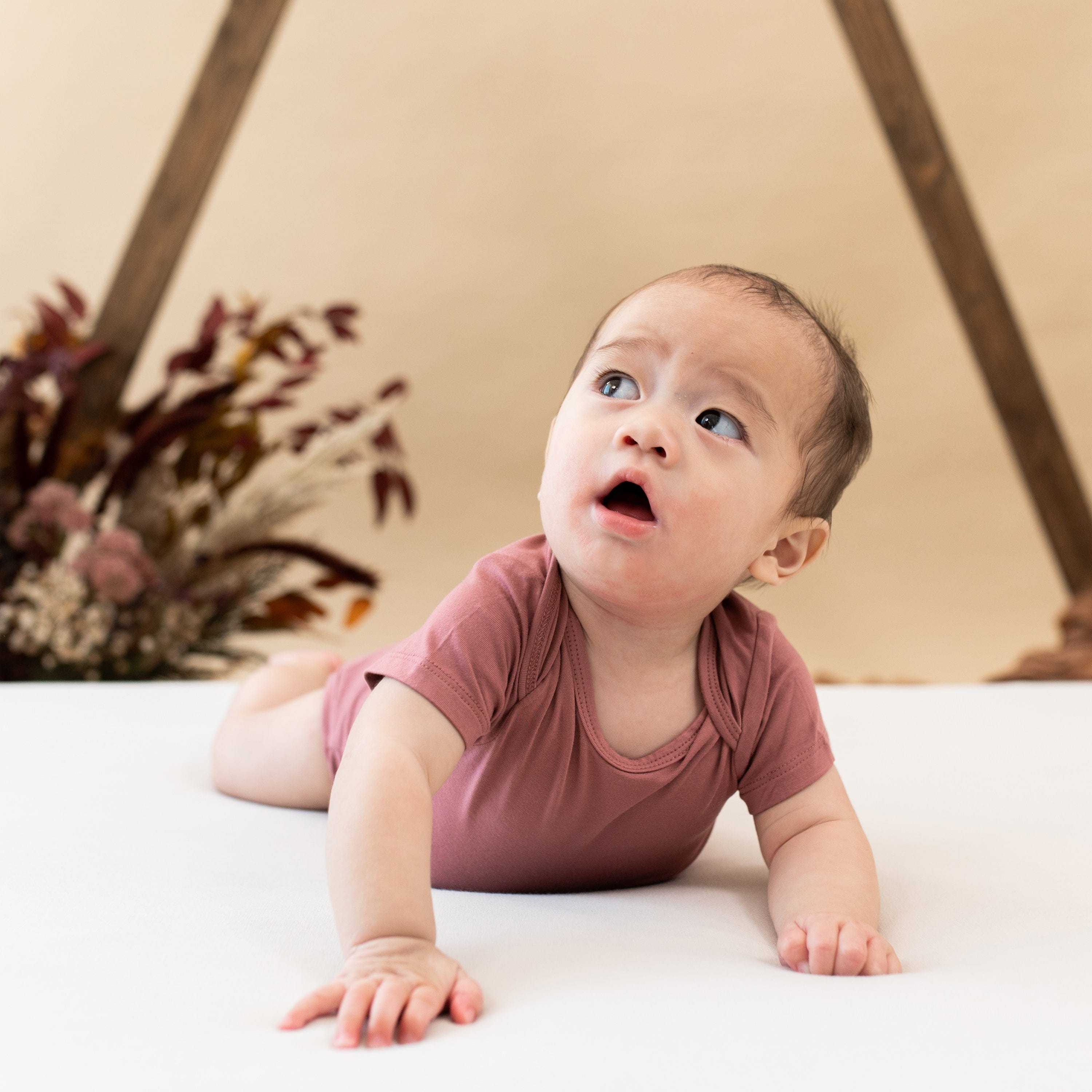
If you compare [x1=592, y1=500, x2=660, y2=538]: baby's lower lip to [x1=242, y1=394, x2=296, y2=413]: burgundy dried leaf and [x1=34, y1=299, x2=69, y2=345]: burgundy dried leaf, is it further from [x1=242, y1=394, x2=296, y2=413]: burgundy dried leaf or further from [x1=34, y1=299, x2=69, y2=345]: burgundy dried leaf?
[x1=34, y1=299, x2=69, y2=345]: burgundy dried leaf

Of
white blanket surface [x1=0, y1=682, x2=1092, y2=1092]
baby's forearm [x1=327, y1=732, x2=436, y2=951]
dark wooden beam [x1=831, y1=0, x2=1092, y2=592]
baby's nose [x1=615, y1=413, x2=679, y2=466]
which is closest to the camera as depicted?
white blanket surface [x1=0, y1=682, x2=1092, y2=1092]

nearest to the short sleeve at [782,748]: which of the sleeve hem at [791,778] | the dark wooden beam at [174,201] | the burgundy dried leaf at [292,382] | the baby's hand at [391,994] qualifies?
the sleeve hem at [791,778]

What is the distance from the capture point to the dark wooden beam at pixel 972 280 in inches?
105

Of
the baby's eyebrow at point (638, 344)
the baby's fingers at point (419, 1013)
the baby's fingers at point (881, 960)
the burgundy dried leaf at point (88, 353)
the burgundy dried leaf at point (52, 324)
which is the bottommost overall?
the baby's fingers at point (881, 960)

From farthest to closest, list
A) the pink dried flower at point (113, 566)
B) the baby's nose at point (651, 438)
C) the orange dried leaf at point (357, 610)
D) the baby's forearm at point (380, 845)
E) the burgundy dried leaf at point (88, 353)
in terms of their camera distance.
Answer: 1. the orange dried leaf at point (357, 610)
2. the burgundy dried leaf at point (88, 353)
3. the pink dried flower at point (113, 566)
4. the baby's nose at point (651, 438)
5. the baby's forearm at point (380, 845)

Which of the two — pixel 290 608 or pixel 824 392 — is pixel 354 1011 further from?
pixel 290 608

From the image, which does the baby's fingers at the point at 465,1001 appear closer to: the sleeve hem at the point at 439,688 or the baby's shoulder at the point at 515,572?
the sleeve hem at the point at 439,688

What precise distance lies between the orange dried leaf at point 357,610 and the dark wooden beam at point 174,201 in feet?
2.34

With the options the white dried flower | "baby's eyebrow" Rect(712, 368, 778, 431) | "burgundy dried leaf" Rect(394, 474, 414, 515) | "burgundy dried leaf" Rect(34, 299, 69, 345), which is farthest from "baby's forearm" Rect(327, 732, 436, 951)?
"burgundy dried leaf" Rect(34, 299, 69, 345)

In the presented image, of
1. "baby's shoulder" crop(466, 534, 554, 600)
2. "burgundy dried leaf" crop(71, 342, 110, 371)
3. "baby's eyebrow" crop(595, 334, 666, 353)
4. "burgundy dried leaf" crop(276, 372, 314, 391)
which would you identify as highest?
"burgundy dried leaf" crop(71, 342, 110, 371)

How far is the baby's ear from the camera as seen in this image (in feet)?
2.91

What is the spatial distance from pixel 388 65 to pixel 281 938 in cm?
357

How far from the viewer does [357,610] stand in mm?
2559

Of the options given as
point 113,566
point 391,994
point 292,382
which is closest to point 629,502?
point 391,994
